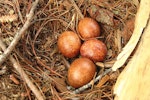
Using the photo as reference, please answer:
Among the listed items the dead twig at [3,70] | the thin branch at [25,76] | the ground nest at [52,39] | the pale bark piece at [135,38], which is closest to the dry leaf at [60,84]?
the ground nest at [52,39]

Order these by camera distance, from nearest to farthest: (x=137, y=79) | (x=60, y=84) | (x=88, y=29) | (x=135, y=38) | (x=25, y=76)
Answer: (x=137, y=79), (x=135, y=38), (x=25, y=76), (x=60, y=84), (x=88, y=29)

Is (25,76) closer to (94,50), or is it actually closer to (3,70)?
(3,70)

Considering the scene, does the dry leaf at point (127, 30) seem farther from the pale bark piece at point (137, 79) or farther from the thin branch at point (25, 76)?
the thin branch at point (25, 76)

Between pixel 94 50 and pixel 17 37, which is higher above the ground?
pixel 17 37

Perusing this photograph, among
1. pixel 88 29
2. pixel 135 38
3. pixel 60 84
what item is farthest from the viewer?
pixel 88 29

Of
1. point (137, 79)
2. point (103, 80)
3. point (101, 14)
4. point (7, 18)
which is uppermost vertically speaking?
point (7, 18)

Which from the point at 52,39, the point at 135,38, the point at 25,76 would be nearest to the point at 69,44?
the point at 52,39

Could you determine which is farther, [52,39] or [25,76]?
[52,39]
